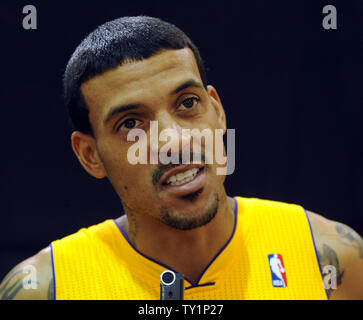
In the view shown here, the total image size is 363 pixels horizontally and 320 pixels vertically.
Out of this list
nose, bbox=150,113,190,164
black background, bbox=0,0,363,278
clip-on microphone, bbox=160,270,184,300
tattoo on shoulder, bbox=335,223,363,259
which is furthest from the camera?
black background, bbox=0,0,363,278

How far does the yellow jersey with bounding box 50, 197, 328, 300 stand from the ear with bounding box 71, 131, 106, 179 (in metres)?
0.22

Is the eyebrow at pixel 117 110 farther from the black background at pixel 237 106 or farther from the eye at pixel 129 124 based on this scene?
the black background at pixel 237 106

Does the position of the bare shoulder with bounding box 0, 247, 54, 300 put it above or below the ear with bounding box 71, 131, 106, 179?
below

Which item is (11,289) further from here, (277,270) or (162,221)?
(277,270)

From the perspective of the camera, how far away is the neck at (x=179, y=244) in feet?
5.49

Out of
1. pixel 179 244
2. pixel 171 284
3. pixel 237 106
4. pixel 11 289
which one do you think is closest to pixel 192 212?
pixel 179 244

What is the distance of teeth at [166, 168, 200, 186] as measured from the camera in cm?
151

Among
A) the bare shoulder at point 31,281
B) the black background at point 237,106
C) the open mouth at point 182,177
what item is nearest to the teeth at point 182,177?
the open mouth at point 182,177

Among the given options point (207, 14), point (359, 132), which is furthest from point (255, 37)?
point (359, 132)

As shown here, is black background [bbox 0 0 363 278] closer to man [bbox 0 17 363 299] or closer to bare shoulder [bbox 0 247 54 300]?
man [bbox 0 17 363 299]

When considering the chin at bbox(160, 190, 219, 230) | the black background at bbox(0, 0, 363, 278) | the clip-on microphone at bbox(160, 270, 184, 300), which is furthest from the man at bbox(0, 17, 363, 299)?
the black background at bbox(0, 0, 363, 278)
